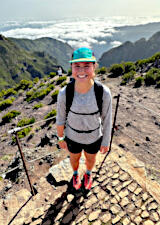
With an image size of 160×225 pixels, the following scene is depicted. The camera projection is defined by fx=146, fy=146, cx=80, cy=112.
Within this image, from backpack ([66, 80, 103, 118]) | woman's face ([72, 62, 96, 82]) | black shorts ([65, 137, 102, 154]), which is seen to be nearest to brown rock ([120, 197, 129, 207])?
black shorts ([65, 137, 102, 154])

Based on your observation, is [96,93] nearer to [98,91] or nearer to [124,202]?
[98,91]

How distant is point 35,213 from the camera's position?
316cm

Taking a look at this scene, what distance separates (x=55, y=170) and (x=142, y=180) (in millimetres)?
2318

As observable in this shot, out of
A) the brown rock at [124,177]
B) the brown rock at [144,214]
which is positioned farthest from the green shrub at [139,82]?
the brown rock at [144,214]

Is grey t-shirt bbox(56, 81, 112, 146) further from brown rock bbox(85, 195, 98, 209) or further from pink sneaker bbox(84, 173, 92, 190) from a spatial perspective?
brown rock bbox(85, 195, 98, 209)

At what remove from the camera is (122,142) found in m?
6.83

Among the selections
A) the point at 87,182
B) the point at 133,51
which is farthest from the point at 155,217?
the point at 133,51

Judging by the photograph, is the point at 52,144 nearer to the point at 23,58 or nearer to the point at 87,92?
the point at 87,92

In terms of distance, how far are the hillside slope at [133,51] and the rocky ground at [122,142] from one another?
160 m

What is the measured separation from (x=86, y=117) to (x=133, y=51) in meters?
183

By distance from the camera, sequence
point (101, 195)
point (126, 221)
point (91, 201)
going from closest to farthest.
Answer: point (126, 221), point (91, 201), point (101, 195)

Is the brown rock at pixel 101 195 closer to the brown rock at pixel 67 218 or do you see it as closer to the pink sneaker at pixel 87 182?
the pink sneaker at pixel 87 182

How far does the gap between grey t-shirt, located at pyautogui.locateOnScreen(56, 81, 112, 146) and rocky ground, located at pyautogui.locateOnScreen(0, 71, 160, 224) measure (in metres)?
1.32

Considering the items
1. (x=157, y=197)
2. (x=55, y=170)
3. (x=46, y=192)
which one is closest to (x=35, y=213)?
(x=46, y=192)
